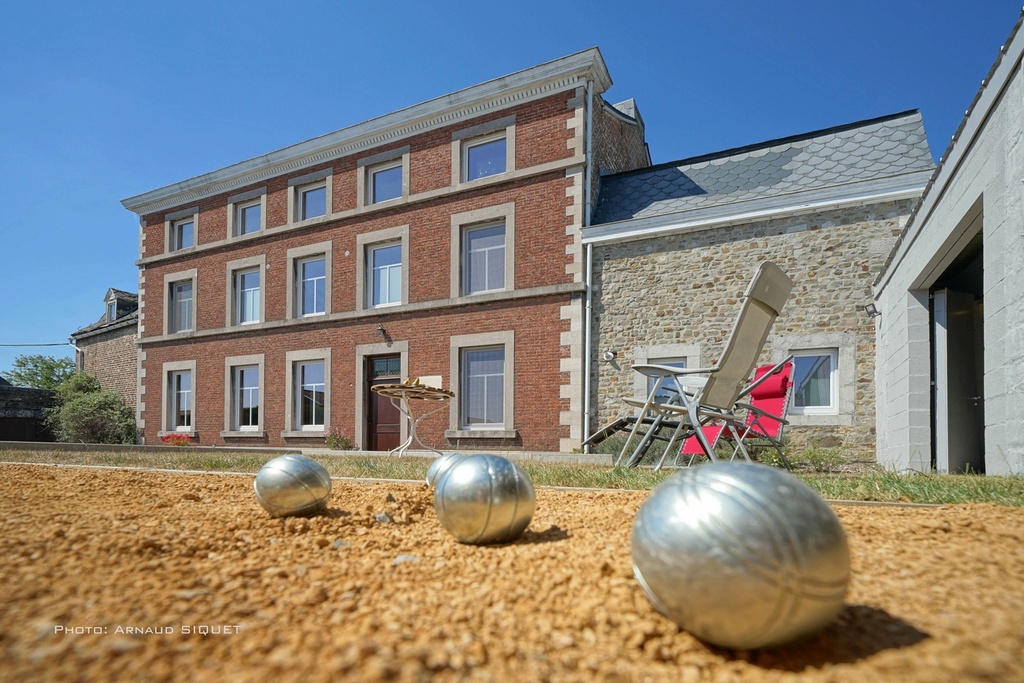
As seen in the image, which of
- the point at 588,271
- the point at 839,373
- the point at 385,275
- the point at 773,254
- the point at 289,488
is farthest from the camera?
the point at 385,275

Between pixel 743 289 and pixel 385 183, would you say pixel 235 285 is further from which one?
pixel 743 289

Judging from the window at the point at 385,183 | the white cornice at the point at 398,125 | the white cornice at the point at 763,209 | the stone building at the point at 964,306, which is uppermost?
the white cornice at the point at 398,125

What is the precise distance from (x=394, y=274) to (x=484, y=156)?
12.4 feet

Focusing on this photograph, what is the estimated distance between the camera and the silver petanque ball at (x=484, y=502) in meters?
3.03

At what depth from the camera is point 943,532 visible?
111 inches

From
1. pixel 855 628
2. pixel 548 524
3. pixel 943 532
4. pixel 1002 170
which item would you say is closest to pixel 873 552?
pixel 943 532

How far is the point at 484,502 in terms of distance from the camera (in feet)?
9.90

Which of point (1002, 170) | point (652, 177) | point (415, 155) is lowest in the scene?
point (1002, 170)

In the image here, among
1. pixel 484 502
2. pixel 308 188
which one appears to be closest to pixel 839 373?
pixel 484 502

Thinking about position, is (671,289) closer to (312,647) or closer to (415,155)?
(415,155)

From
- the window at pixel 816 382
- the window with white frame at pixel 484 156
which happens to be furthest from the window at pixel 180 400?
the window at pixel 816 382

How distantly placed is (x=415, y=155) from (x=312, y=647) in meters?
14.9

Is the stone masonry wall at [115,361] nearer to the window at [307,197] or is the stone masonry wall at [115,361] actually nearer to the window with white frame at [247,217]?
the window with white frame at [247,217]

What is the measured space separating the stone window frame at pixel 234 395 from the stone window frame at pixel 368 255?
3.78m
